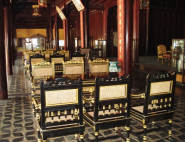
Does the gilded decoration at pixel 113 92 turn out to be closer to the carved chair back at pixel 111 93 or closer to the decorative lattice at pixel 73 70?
the carved chair back at pixel 111 93

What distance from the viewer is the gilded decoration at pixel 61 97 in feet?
7.27

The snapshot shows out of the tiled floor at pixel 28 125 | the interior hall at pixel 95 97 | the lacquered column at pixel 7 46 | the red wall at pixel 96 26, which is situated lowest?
the tiled floor at pixel 28 125

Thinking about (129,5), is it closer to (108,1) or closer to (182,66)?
(182,66)

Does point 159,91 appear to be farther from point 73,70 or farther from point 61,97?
point 73,70

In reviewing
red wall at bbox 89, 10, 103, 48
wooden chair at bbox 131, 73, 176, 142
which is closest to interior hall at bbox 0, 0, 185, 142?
wooden chair at bbox 131, 73, 176, 142

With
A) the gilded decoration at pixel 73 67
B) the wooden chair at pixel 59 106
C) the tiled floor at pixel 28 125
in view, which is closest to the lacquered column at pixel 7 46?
the tiled floor at pixel 28 125

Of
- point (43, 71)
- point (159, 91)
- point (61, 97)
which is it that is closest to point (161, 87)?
point (159, 91)

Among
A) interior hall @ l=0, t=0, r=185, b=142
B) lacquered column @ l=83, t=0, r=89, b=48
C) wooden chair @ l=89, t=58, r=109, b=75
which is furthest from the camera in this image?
lacquered column @ l=83, t=0, r=89, b=48

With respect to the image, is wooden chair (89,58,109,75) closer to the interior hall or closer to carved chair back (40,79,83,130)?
the interior hall

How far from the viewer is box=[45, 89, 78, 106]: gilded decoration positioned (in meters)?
2.21

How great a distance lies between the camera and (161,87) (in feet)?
8.71

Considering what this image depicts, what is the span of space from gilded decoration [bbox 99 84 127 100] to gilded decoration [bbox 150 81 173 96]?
36cm

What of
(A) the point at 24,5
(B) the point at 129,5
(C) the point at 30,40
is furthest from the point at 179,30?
(C) the point at 30,40

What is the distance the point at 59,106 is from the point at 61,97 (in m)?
0.09
